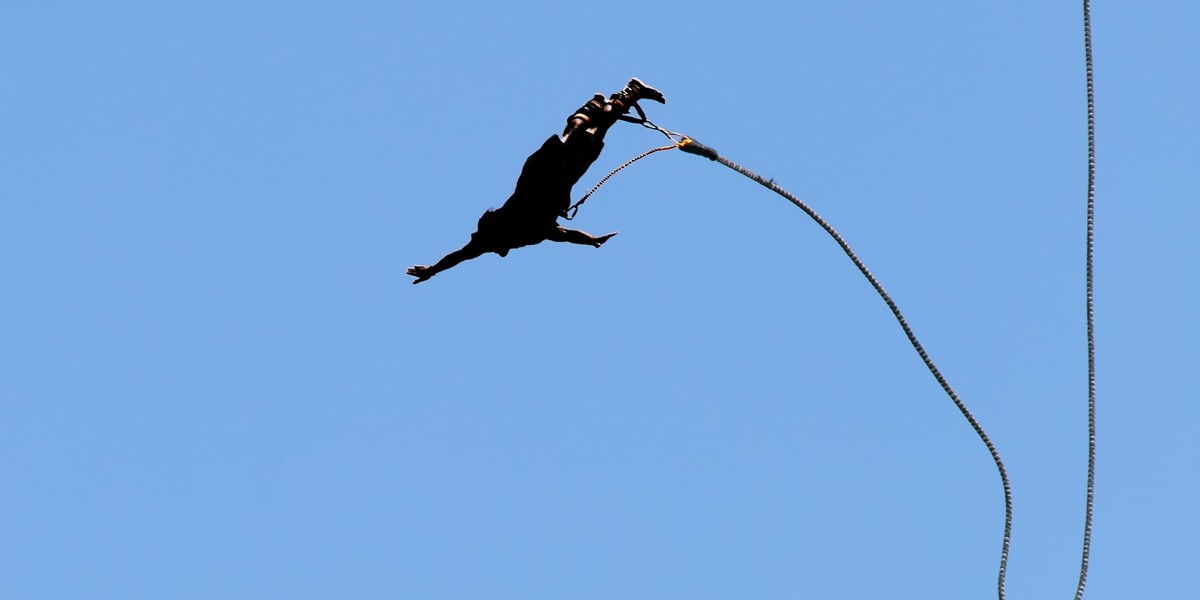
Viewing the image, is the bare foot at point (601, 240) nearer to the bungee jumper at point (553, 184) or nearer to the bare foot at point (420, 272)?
the bungee jumper at point (553, 184)

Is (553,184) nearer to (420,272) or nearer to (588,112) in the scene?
(588,112)

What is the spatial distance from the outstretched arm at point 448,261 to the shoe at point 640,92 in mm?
1978

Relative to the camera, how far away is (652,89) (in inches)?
623

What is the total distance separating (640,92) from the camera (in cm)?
1579

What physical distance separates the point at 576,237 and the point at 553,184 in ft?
2.84

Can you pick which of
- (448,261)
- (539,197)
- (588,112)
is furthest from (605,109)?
(448,261)

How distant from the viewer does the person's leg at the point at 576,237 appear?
1634 centimetres

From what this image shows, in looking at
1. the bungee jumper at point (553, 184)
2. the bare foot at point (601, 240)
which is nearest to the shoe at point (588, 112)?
the bungee jumper at point (553, 184)

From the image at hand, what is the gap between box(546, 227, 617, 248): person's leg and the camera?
53.6 feet

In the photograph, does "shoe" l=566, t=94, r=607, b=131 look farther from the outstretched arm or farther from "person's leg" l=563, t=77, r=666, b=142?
the outstretched arm

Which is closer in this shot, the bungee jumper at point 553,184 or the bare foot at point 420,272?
the bungee jumper at point 553,184

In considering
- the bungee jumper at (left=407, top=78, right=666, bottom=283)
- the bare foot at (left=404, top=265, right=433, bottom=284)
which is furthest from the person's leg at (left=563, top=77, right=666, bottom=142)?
the bare foot at (left=404, top=265, right=433, bottom=284)

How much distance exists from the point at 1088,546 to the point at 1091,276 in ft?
6.51

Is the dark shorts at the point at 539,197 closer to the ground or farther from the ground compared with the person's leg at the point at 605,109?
closer to the ground
